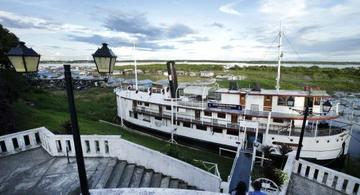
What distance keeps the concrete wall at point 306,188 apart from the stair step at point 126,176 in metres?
5.60

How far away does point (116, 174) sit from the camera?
6789mm

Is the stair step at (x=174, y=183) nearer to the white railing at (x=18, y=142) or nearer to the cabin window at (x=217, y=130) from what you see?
the white railing at (x=18, y=142)

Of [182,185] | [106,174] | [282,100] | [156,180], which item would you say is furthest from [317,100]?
[106,174]

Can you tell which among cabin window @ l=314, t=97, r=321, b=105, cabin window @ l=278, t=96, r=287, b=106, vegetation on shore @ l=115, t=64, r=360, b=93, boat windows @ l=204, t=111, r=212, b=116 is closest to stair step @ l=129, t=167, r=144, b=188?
boat windows @ l=204, t=111, r=212, b=116

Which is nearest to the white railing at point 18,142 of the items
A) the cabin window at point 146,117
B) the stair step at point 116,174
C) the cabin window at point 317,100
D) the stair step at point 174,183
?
the stair step at point 116,174

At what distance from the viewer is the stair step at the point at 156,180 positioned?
6.82 metres

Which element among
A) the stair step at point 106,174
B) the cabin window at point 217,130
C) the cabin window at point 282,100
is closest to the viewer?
the stair step at point 106,174

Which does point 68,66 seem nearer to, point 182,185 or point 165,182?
point 165,182

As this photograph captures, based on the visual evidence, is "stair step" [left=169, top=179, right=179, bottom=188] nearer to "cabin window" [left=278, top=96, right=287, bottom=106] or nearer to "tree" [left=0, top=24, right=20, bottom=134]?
"tree" [left=0, top=24, right=20, bottom=134]

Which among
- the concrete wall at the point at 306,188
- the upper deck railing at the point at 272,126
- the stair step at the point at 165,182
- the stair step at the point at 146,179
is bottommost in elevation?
the upper deck railing at the point at 272,126

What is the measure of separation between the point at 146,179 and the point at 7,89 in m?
10.00

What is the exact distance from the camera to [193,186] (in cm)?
718

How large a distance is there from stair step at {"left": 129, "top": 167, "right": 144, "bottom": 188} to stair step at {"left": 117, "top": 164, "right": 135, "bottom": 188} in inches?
5.0

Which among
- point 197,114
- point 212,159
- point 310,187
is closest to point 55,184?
point 310,187
